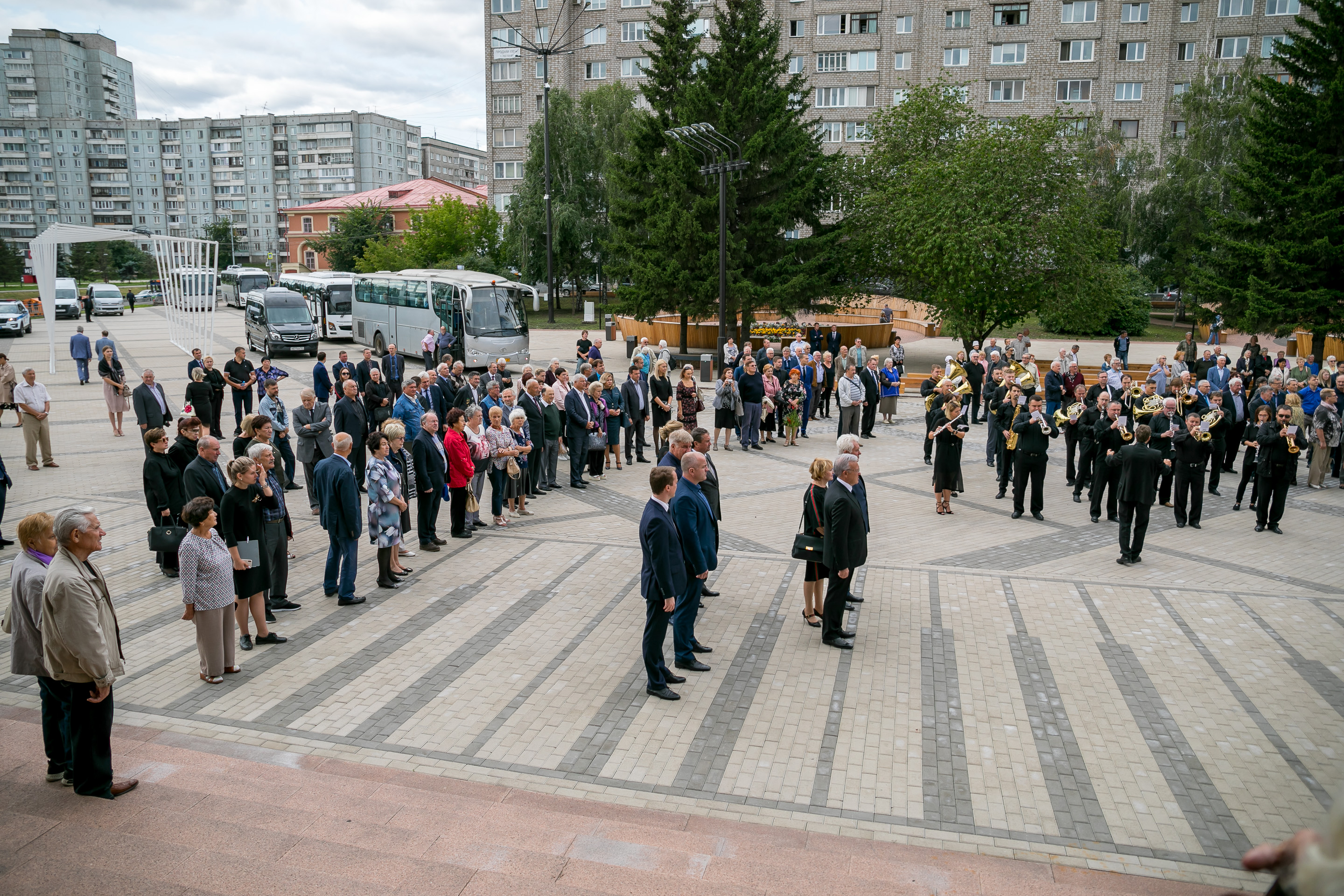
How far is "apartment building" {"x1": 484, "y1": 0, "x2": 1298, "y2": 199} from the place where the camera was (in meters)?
55.4

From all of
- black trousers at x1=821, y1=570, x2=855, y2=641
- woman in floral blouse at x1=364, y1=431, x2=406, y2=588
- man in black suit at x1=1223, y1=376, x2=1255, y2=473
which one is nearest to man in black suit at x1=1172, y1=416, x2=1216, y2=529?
man in black suit at x1=1223, y1=376, x2=1255, y2=473

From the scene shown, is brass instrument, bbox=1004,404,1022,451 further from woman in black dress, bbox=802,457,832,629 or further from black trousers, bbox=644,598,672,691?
black trousers, bbox=644,598,672,691

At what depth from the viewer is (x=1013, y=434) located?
515 inches

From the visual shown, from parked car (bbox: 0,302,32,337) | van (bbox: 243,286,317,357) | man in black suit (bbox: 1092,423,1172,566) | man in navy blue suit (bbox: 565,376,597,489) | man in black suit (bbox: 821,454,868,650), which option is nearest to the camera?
man in black suit (bbox: 821,454,868,650)

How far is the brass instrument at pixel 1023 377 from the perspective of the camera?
1429cm

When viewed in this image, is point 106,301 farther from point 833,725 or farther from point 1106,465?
point 833,725

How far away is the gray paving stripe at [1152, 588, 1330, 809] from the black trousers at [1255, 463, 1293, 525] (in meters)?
4.20

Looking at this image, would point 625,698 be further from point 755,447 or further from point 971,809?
point 755,447

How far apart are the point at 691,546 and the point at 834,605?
5.39 ft

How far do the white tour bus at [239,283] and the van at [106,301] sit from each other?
6.50 meters

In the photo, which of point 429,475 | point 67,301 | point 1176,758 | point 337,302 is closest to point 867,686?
point 1176,758

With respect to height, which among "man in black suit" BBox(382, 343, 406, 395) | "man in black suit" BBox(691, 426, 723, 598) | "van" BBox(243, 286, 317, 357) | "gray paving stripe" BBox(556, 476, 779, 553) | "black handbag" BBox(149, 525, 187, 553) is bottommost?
"gray paving stripe" BBox(556, 476, 779, 553)

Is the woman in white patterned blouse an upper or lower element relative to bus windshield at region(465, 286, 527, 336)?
lower

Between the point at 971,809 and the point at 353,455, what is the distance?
34.8ft
